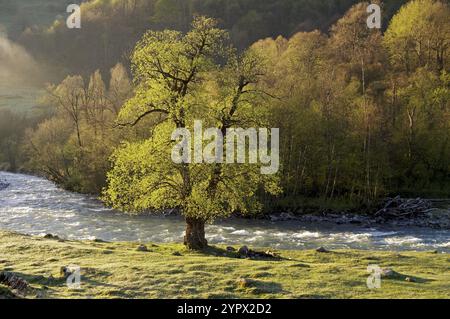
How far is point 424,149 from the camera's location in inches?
2849

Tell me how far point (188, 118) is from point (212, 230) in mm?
21236

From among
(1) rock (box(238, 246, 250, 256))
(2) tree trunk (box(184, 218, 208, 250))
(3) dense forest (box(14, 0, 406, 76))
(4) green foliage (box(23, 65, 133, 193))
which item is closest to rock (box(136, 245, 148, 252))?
(2) tree trunk (box(184, 218, 208, 250))

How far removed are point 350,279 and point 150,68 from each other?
65.8 feet

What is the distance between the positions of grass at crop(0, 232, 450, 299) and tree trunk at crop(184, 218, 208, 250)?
96cm

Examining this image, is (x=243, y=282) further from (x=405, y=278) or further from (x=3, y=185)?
(x=3, y=185)

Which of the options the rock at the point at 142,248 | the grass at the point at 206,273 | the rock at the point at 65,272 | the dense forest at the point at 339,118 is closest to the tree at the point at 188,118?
the dense forest at the point at 339,118

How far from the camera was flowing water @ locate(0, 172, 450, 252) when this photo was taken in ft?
150

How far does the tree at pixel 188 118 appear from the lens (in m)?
33.6

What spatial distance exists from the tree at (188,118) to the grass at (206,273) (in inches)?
155

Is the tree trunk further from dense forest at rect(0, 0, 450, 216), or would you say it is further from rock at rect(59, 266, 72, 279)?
rock at rect(59, 266, 72, 279)

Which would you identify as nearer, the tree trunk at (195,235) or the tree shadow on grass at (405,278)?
the tree shadow on grass at (405,278)

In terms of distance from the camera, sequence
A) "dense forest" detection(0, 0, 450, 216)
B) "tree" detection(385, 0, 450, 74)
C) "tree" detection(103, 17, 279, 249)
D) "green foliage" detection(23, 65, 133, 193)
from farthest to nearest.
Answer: "tree" detection(385, 0, 450, 74) → "green foliage" detection(23, 65, 133, 193) → "dense forest" detection(0, 0, 450, 216) → "tree" detection(103, 17, 279, 249)

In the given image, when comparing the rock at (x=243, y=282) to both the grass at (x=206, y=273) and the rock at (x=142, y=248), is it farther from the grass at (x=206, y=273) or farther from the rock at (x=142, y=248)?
the rock at (x=142, y=248)
